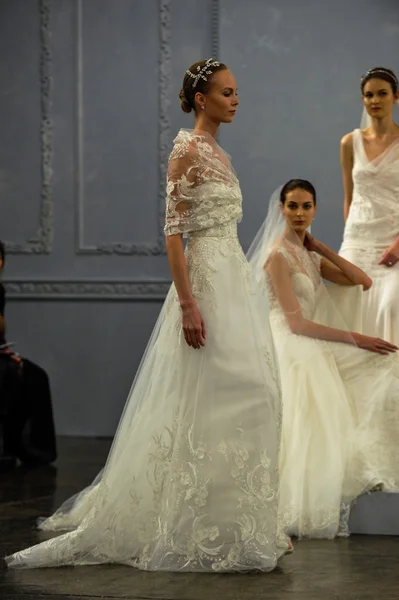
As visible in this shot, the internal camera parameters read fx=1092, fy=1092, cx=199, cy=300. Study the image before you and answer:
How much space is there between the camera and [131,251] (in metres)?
6.75

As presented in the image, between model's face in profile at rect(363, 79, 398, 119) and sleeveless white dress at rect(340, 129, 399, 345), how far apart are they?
157 millimetres

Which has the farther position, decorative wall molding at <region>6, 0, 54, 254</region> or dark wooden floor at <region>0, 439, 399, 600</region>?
decorative wall molding at <region>6, 0, 54, 254</region>

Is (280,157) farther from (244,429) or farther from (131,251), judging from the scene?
(244,429)

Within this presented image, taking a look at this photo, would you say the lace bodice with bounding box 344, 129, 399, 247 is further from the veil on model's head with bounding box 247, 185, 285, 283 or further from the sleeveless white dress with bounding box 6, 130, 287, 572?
the sleeveless white dress with bounding box 6, 130, 287, 572

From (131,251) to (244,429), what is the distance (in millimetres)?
3454

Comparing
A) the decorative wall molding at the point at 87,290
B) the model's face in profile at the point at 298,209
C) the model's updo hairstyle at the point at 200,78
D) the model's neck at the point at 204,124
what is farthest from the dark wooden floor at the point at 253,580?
the decorative wall molding at the point at 87,290

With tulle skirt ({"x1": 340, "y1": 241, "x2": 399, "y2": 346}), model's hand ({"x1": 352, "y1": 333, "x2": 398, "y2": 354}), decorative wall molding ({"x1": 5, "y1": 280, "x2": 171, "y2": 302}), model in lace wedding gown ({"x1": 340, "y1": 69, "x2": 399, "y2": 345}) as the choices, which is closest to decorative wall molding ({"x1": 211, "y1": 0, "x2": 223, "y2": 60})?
decorative wall molding ({"x1": 5, "y1": 280, "x2": 171, "y2": 302})

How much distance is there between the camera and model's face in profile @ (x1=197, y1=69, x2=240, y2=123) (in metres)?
3.50

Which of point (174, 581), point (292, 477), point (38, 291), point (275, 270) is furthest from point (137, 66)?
point (174, 581)

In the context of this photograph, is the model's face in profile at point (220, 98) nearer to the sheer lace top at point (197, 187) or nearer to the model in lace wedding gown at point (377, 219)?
the sheer lace top at point (197, 187)
